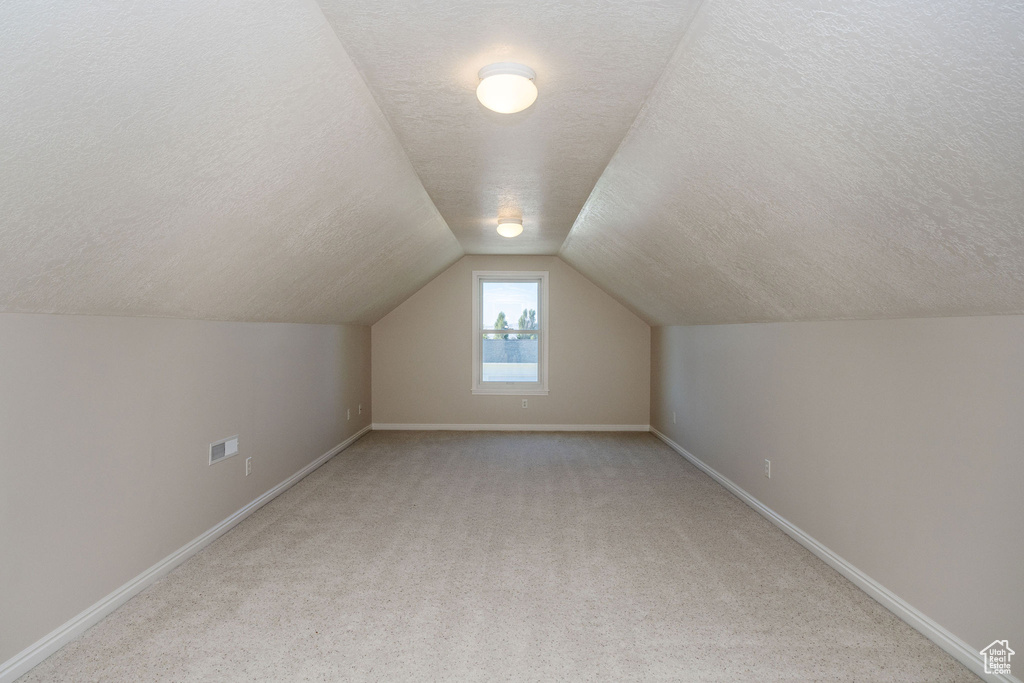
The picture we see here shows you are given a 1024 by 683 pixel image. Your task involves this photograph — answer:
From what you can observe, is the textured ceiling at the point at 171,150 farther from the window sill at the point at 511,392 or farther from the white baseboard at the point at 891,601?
the window sill at the point at 511,392

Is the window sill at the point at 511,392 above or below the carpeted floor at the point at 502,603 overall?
above

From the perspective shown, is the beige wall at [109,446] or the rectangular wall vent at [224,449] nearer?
the beige wall at [109,446]

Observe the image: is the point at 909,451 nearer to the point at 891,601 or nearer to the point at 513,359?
the point at 891,601

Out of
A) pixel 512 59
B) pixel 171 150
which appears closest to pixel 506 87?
pixel 512 59

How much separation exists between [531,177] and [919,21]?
2.43m

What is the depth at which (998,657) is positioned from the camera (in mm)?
1971

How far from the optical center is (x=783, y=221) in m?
2.43

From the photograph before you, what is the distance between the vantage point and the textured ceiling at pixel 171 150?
54.5 inches

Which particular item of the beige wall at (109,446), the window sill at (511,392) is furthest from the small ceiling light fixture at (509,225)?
the window sill at (511,392)

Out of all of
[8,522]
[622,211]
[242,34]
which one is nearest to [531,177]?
[622,211]

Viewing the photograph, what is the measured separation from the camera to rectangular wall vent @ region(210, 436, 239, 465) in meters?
3.44

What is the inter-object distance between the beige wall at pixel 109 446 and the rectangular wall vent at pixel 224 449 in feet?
0.18

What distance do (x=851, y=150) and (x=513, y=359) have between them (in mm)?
5860

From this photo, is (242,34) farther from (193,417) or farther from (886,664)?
(886,664)
